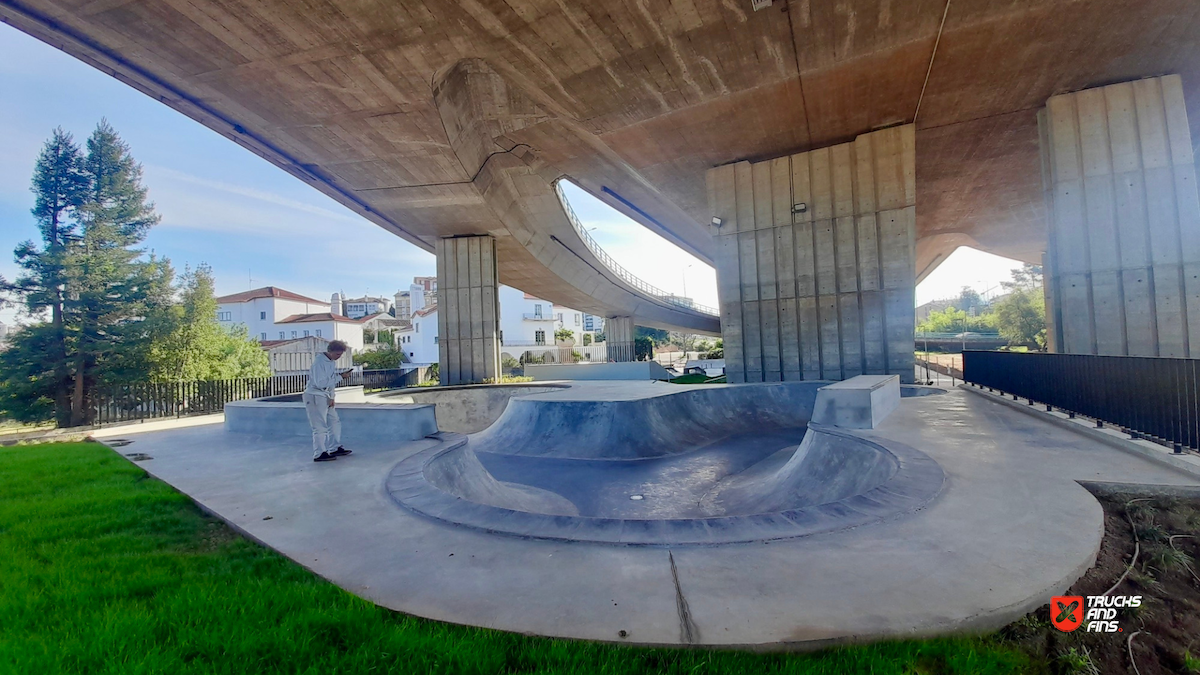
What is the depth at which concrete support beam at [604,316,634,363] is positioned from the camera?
154 ft

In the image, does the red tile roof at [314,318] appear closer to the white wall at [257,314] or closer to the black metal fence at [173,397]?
the white wall at [257,314]

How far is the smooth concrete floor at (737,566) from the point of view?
2375 mm

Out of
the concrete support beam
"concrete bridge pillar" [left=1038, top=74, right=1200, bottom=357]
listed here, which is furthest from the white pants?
the concrete support beam

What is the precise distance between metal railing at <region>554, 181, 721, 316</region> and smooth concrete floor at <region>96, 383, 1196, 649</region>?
1929 cm

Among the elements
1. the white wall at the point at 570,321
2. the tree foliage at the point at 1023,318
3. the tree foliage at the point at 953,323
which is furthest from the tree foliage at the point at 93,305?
the tree foliage at the point at 953,323

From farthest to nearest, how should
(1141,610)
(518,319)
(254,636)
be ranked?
(518,319), (1141,610), (254,636)

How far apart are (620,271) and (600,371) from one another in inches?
334

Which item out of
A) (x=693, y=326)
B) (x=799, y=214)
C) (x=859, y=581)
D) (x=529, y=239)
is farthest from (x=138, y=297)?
(x=693, y=326)

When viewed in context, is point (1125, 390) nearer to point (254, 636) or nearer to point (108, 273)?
point (254, 636)

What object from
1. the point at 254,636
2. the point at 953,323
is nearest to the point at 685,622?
the point at 254,636

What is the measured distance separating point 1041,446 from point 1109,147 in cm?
1199

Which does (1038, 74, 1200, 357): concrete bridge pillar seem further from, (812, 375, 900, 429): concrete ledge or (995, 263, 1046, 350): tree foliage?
(995, 263, 1046, 350): tree foliage

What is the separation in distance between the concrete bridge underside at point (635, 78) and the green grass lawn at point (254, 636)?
458 inches

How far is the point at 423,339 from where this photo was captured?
5478 cm
